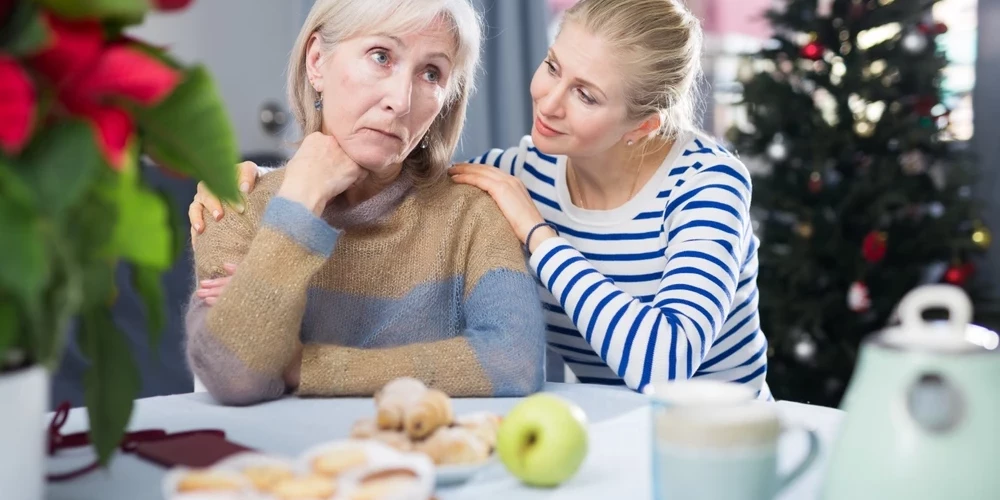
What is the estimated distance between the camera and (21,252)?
54cm

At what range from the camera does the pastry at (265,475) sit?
717mm

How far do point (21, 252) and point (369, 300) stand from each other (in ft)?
3.17

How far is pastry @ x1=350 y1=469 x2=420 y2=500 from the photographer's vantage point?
686mm

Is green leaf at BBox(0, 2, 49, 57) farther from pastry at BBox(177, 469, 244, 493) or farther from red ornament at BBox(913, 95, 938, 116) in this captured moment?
red ornament at BBox(913, 95, 938, 116)

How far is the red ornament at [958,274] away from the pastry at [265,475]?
2.94 metres

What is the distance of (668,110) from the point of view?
5.82 feet

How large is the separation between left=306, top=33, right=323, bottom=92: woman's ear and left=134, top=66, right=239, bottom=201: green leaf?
0.94 meters

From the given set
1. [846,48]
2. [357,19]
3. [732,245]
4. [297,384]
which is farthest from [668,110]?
[846,48]

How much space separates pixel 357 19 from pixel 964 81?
318 cm

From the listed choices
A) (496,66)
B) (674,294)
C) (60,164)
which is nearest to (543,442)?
(60,164)

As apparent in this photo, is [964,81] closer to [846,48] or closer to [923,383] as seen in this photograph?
[846,48]

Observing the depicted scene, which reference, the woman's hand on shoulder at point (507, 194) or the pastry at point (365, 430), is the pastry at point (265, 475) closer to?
the pastry at point (365, 430)

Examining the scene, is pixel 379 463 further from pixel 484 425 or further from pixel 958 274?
pixel 958 274

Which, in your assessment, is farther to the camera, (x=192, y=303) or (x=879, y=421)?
(x=192, y=303)
